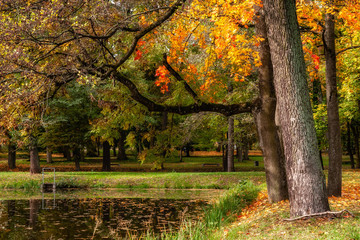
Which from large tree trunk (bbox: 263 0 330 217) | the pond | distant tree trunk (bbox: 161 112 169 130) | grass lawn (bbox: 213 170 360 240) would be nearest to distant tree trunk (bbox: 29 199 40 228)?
the pond

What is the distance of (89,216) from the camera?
13492 millimetres

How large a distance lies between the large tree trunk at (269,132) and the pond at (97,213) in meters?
2.80

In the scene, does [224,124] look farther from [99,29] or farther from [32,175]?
[99,29]

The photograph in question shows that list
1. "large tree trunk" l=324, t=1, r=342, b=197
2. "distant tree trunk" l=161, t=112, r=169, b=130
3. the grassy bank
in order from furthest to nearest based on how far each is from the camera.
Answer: "distant tree trunk" l=161, t=112, r=169, b=130, the grassy bank, "large tree trunk" l=324, t=1, r=342, b=197

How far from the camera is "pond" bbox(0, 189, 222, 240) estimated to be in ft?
35.7

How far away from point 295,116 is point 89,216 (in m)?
8.72

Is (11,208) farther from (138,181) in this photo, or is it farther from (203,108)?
(138,181)

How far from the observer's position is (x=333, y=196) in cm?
1128

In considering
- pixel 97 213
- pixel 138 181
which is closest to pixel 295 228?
pixel 97 213

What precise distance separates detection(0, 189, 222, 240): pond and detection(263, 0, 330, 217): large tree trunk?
2.37 m

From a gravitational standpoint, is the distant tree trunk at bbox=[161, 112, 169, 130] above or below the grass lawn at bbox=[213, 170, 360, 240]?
above

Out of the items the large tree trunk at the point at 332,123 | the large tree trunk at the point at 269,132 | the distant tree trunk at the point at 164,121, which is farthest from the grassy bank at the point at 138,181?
the large tree trunk at the point at 269,132

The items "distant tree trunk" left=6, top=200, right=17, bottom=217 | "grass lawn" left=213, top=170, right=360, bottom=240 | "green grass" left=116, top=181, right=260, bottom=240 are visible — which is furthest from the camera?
"distant tree trunk" left=6, top=200, right=17, bottom=217

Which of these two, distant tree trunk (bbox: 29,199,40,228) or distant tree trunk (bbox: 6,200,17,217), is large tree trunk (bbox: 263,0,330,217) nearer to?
distant tree trunk (bbox: 29,199,40,228)
